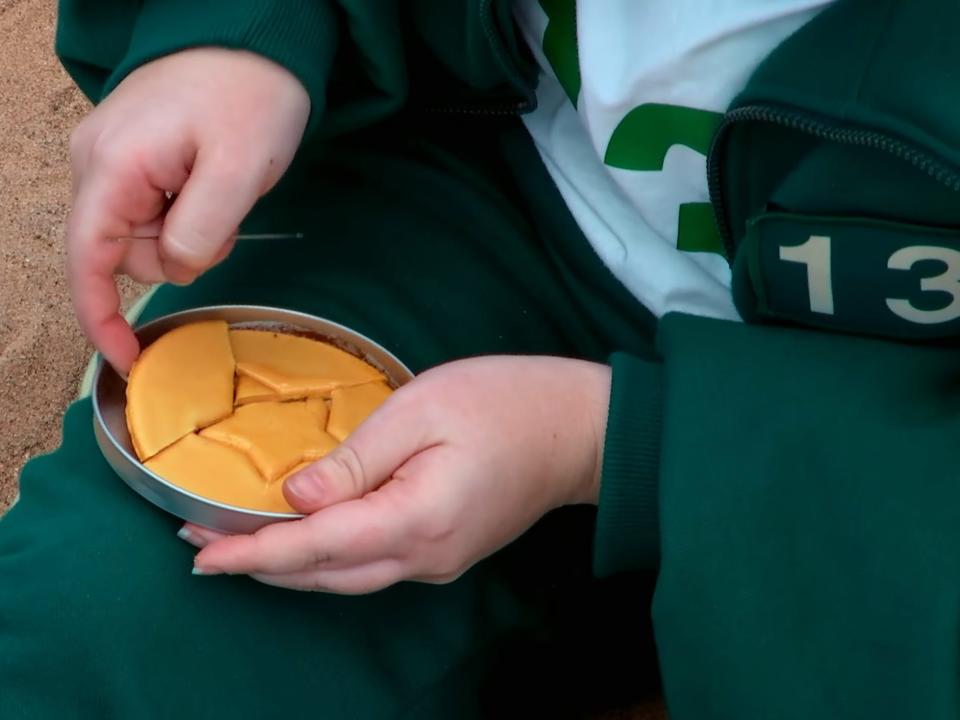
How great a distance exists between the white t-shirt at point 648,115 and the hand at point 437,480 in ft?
0.29

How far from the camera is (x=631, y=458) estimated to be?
51 centimetres

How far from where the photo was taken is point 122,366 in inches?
20.8

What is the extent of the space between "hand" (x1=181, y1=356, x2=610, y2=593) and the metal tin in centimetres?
1

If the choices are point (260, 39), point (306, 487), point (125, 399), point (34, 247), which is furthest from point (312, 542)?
point (34, 247)

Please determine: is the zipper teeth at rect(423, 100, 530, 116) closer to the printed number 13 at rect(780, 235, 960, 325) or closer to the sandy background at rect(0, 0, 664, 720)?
the printed number 13 at rect(780, 235, 960, 325)

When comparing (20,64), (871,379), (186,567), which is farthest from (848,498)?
(20,64)

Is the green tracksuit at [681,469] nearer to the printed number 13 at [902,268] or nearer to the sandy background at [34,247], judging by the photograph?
the printed number 13 at [902,268]

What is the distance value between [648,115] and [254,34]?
0.21 m

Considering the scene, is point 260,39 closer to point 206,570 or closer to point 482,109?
point 482,109

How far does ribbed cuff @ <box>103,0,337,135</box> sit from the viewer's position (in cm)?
56

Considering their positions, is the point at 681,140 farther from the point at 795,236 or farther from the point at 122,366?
the point at 122,366

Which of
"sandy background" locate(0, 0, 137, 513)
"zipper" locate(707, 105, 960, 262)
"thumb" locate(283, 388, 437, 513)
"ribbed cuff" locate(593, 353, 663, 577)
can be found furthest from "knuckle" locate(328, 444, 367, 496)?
"sandy background" locate(0, 0, 137, 513)

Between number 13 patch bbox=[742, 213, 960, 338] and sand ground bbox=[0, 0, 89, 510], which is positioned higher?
number 13 patch bbox=[742, 213, 960, 338]

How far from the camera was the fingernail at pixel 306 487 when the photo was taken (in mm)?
453
